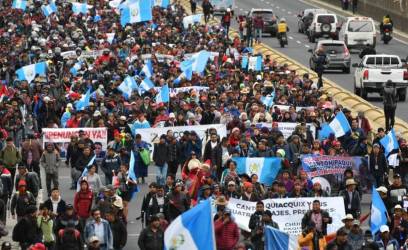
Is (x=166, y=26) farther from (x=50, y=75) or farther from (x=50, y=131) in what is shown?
(x=50, y=131)

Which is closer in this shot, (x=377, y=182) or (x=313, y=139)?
(x=377, y=182)

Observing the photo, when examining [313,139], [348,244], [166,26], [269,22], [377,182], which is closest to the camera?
[348,244]

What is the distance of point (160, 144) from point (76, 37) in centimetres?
2667

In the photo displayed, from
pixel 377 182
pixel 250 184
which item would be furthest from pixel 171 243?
pixel 377 182

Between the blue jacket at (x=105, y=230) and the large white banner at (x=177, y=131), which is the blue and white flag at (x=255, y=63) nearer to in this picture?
the large white banner at (x=177, y=131)

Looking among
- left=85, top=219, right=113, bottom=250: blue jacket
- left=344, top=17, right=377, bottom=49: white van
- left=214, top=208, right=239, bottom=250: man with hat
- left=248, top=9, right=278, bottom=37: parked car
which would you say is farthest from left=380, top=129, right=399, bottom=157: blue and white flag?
left=248, top=9, right=278, bottom=37: parked car

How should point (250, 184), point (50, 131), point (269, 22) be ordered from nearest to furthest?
1. point (250, 184)
2. point (50, 131)
3. point (269, 22)

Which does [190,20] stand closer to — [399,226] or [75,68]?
[75,68]

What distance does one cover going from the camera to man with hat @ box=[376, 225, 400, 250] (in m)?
24.2

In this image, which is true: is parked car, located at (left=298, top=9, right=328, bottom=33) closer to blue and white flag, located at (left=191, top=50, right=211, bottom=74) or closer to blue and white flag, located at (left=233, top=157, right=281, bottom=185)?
blue and white flag, located at (left=191, top=50, right=211, bottom=74)

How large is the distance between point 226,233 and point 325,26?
4828cm

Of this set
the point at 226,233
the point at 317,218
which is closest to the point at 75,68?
the point at 317,218

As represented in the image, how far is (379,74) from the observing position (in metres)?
51.1

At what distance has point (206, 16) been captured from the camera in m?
78.6
